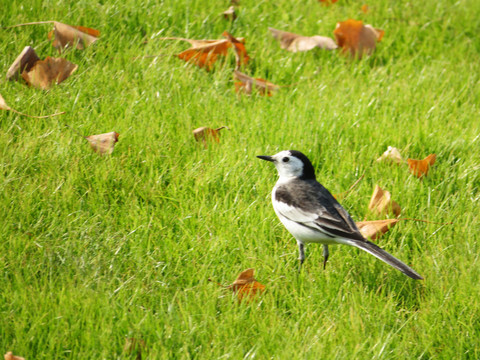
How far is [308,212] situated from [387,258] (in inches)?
26.4

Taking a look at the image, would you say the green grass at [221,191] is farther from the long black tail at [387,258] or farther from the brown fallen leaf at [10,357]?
the long black tail at [387,258]

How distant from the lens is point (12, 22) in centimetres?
569

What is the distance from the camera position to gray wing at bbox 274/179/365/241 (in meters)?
3.91

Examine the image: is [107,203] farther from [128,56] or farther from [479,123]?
[479,123]

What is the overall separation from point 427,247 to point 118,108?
8.84 ft

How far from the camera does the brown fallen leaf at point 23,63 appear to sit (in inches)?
206

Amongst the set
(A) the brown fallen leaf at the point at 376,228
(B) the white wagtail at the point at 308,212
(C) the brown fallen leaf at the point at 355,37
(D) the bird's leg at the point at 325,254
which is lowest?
(D) the bird's leg at the point at 325,254

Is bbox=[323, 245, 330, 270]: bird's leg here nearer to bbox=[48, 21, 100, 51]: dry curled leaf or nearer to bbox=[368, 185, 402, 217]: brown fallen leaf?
bbox=[368, 185, 402, 217]: brown fallen leaf

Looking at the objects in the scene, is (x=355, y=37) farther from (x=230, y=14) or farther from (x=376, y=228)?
(x=376, y=228)

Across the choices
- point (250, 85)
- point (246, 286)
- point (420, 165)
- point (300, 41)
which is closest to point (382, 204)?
point (420, 165)

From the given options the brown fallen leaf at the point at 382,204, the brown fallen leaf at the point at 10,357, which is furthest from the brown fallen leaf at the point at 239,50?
the brown fallen leaf at the point at 10,357

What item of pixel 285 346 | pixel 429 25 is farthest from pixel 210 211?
pixel 429 25

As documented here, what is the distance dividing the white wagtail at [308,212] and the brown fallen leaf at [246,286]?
473 millimetres

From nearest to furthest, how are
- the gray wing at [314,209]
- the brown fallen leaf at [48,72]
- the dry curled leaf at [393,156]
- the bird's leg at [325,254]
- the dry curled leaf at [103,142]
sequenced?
the gray wing at [314,209] → the bird's leg at [325,254] → the dry curled leaf at [103,142] → the dry curled leaf at [393,156] → the brown fallen leaf at [48,72]
